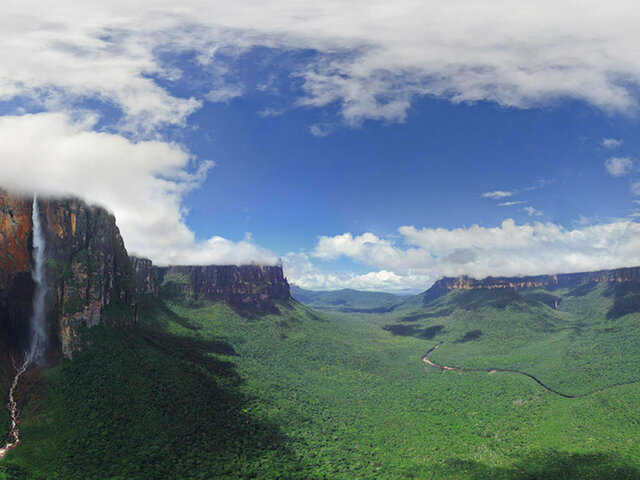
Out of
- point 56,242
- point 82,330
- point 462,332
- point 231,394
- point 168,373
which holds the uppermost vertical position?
point 56,242

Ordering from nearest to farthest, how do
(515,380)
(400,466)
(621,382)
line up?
1. (400,466)
2. (621,382)
3. (515,380)

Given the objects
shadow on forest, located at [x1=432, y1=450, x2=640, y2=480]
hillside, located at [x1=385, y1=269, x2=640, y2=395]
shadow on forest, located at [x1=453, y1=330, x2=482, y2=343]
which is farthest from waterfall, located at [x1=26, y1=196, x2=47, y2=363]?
shadow on forest, located at [x1=453, y1=330, x2=482, y2=343]

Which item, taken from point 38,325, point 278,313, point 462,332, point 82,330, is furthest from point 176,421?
point 462,332

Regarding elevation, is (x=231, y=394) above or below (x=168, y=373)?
below

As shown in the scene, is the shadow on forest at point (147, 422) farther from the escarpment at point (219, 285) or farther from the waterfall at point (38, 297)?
the escarpment at point (219, 285)

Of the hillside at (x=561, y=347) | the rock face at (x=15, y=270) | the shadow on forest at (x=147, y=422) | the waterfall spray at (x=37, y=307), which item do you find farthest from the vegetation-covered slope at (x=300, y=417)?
the rock face at (x=15, y=270)

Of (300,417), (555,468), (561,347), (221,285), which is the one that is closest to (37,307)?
(300,417)

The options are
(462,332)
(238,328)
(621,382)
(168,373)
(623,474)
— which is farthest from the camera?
(462,332)

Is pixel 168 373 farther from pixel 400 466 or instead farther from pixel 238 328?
pixel 238 328
